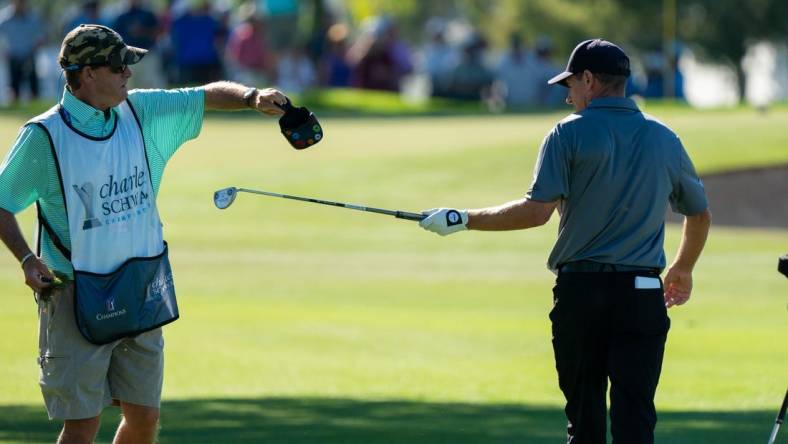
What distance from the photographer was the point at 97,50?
21.8 feet

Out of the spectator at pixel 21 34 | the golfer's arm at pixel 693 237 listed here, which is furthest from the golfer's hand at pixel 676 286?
the spectator at pixel 21 34

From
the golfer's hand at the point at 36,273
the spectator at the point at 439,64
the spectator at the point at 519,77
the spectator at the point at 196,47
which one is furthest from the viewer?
the spectator at the point at 439,64

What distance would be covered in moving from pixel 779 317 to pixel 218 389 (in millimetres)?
6021

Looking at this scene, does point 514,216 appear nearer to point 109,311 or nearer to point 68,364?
point 109,311

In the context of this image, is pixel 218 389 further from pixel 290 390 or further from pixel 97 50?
pixel 97 50

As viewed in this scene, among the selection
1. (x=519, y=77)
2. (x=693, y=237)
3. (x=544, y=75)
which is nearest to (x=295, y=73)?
(x=519, y=77)

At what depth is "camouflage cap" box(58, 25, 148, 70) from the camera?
664 centimetres

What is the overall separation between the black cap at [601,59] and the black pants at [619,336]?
2.79ft

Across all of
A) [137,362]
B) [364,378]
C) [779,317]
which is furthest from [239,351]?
[137,362]

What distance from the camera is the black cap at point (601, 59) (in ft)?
22.7

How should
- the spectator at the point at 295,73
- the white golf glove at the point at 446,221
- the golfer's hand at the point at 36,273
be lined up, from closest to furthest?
1. the golfer's hand at the point at 36,273
2. the white golf glove at the point at 446,221
3. the spectator at the point at 295,73

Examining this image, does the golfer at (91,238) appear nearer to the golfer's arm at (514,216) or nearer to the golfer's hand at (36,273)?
the golfer's hand at (36,273)

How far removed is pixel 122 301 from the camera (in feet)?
21.7

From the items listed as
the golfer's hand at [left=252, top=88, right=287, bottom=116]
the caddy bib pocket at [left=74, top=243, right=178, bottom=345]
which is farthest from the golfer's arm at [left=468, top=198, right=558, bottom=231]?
the caddy bib pocket at [left=74, top=243, right=178, bottom=345]
